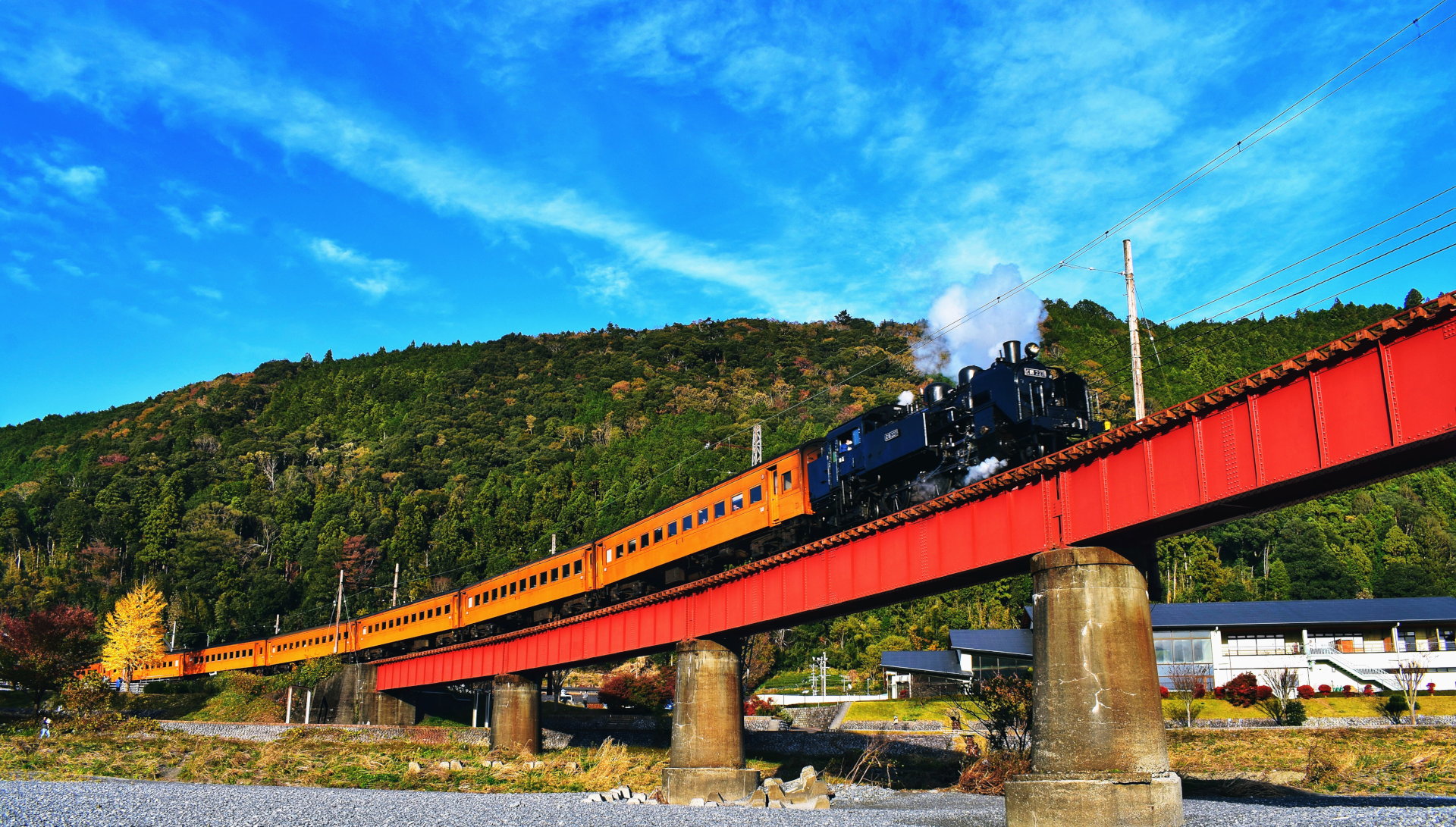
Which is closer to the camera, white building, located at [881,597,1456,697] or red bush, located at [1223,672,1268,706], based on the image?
red bush, located at [1223,672,1268,706]

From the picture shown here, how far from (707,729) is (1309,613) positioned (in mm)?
36833

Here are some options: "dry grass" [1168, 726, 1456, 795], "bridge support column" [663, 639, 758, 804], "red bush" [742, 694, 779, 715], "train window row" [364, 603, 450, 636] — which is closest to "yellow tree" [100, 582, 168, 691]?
"train window row" [364, 603, 450, 636]

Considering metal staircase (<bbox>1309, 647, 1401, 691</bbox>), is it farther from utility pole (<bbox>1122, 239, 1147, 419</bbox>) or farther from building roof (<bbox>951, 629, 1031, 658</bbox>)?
utility pole (<bbox>1122, 239, 1147, 419</bbox>)

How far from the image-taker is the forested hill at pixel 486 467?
292 feet

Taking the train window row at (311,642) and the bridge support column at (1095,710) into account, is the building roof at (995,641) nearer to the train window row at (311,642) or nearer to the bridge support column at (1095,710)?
the train window row at (311,642)

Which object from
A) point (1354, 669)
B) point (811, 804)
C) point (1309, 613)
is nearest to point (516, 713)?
point (811, 804)

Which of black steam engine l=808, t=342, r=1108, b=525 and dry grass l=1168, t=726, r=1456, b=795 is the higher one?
black steam engine l=808, t=342, r=1108, b=525

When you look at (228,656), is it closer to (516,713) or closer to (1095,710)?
(516,713)

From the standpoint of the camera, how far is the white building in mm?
49562

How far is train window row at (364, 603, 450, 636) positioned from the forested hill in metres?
19.3

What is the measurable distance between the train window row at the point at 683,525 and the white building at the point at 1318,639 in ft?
86.4

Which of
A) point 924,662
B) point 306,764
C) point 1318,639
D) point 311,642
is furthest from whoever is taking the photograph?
point 311,642

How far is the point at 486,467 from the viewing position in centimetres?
12044

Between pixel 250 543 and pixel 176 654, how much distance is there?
35.1m
